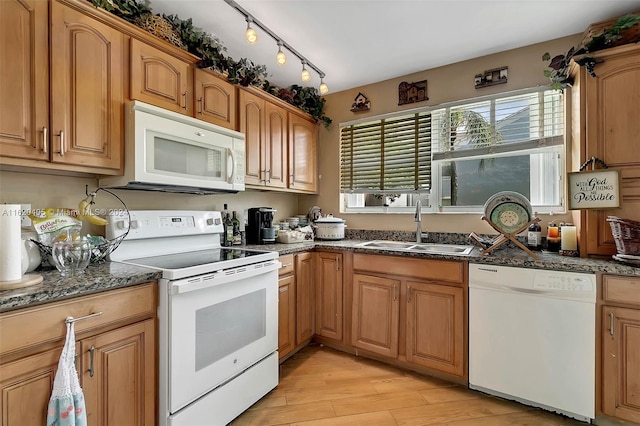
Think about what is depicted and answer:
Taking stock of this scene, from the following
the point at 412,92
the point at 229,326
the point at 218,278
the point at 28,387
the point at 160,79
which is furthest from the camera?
the point at 412,92

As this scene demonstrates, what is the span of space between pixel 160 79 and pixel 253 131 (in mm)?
771

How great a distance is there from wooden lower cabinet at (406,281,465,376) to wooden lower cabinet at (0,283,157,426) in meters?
1.63

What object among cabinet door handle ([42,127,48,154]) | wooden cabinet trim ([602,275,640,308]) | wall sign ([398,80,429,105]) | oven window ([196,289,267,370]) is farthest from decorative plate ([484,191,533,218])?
cabinet door handle ([42,127,48,154])

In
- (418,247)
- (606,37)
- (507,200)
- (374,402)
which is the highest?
Result: (606,37)

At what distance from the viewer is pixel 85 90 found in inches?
58.2

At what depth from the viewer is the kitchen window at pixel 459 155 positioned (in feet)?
7.56

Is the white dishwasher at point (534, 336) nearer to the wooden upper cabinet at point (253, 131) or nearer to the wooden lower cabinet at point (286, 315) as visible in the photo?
the wooden lower cabinet at point (286, 315)

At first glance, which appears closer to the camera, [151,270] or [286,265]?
[151,270]

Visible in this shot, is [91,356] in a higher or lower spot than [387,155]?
lower

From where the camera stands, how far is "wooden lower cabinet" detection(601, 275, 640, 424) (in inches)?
61.0

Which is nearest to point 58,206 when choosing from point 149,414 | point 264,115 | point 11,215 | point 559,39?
point 11,215

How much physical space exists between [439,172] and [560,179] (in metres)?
0.87

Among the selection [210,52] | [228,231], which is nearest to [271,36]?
[210,52]

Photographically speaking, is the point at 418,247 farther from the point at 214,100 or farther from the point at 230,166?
the point at 214,100
